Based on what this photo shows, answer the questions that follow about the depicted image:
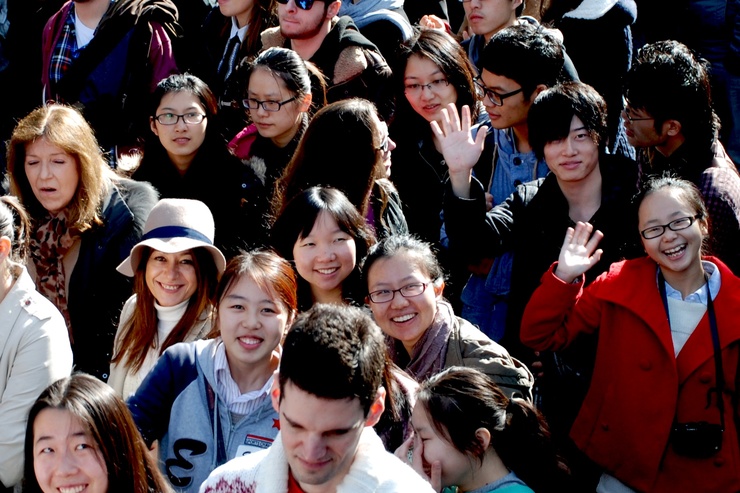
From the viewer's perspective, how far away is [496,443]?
3.32 m

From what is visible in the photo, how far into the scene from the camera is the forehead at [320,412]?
8.40 ft

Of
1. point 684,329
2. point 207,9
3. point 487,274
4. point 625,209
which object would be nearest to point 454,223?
point 487,274

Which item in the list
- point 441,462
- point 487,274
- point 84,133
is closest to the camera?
point 441,462

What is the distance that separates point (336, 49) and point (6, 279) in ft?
7.59

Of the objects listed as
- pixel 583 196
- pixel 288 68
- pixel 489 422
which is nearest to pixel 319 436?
pixel 489 422

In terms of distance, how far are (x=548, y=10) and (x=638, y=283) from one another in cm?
250

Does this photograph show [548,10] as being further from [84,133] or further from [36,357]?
[36,357]

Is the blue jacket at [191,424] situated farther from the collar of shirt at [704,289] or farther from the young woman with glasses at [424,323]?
the collar of shirt at [704,289]

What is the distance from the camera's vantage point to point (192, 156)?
5195 mm

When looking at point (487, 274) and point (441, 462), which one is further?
point (487, 274)

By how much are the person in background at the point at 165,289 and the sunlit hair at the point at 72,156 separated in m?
0.48

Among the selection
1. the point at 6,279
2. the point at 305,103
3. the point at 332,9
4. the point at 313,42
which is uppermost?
the point at 332,9

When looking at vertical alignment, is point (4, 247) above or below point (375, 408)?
above

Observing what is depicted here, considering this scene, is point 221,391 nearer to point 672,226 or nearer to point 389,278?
point 389,278
